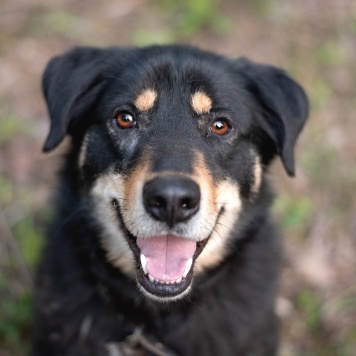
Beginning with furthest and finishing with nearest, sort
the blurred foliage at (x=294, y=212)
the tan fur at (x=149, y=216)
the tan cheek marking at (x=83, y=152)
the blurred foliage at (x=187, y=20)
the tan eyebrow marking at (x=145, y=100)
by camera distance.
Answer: the blurred foliage at (x=187, y=20), the blurred foliage at (x=294, y=212), the tan cheek marking at (x=83, y=152), the tan eyebrow marking at (x=145, y=100), the tan fur at (x=149, y=216)

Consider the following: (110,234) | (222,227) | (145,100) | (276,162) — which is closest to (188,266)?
(222,227)

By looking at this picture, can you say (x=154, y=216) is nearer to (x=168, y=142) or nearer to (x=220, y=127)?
(x=168, y=142)

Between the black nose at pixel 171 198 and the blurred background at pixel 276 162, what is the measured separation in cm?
126

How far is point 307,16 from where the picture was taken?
595cm

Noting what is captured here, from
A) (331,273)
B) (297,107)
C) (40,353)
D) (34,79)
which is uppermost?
(297,107)

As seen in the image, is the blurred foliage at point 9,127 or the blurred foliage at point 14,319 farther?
the blurred foliage at point 9,127

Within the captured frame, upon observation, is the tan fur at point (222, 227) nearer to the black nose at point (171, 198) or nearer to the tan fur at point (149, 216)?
the tan fur at point (149, 216)

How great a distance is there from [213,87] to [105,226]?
878 mm

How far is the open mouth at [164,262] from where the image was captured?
111 inches

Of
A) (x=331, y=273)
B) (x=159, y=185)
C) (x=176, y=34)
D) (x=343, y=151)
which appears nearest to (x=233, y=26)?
(x=176, y=34)

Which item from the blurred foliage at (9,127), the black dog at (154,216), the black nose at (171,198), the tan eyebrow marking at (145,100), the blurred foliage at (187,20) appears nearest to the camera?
the black nose at (171,198)

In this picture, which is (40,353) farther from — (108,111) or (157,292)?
(108,111)

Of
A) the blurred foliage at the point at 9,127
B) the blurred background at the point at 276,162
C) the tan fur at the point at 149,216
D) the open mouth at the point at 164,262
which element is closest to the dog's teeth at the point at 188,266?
the open mouth at the point at 164,262

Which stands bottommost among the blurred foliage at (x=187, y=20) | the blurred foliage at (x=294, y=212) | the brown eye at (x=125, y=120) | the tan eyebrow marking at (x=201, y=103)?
the blurred foliage at (x=294, y=212)
